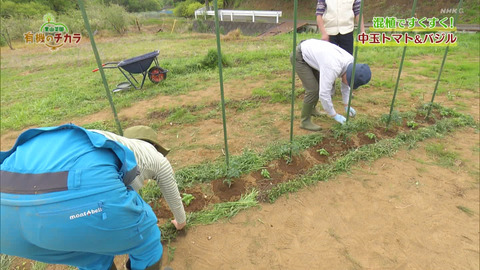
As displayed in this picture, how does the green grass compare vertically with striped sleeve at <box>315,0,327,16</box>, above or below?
below

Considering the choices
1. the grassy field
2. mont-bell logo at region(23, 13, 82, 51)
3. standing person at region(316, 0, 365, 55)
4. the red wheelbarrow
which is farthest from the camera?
mont-bell logo at region(23, 13, 82, 51)

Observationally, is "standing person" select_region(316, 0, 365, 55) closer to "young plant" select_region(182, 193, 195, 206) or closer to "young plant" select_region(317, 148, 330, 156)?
"young plant" select_region(317, 148, 330, 156)

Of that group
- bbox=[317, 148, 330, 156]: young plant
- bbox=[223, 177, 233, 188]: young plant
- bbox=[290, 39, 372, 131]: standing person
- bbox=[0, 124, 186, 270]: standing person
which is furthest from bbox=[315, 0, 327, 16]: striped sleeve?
bbox=[0, 124, 186, 270]: standing person

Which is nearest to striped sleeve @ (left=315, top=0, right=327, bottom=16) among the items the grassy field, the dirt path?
the grassy field

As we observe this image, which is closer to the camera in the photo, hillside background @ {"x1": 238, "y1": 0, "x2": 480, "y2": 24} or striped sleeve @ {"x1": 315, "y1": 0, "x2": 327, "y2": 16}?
striped sleeve @ {"x1": 315, "y1": 0, "x2": 327, "y2": 16}

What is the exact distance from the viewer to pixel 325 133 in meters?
3.08

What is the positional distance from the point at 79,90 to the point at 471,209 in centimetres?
625

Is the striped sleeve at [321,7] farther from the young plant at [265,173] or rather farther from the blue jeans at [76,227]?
the blue jeans at [76,227]

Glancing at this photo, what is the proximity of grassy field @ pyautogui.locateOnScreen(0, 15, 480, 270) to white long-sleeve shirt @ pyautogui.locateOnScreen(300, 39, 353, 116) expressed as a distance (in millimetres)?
595

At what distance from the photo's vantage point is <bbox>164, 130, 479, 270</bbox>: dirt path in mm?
1758

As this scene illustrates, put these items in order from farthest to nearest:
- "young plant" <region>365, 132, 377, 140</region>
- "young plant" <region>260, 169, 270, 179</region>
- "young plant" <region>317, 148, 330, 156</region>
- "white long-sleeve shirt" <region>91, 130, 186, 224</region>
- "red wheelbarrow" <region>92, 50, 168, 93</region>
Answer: "red wheelbarrow" <region>92, 50, 168, 93</region>, "young plant" <region>365, 132, 377, 140</region>, "young plant" <region>317, 148, 330, 156</region>, "young plant" <region>260, 169, 270, 179</region>, "white long-sleeve shirt" <region>91, 130, 186, 224</region>

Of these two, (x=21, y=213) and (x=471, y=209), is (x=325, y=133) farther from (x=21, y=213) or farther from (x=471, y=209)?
(x=21, y=213)

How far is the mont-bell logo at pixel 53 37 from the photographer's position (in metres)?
13.1

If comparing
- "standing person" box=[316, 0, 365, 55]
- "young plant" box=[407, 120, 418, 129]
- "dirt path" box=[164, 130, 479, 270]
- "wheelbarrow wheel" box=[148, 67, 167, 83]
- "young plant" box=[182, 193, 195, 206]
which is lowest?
"dirt path" box=[164, 130, 479, 270]
